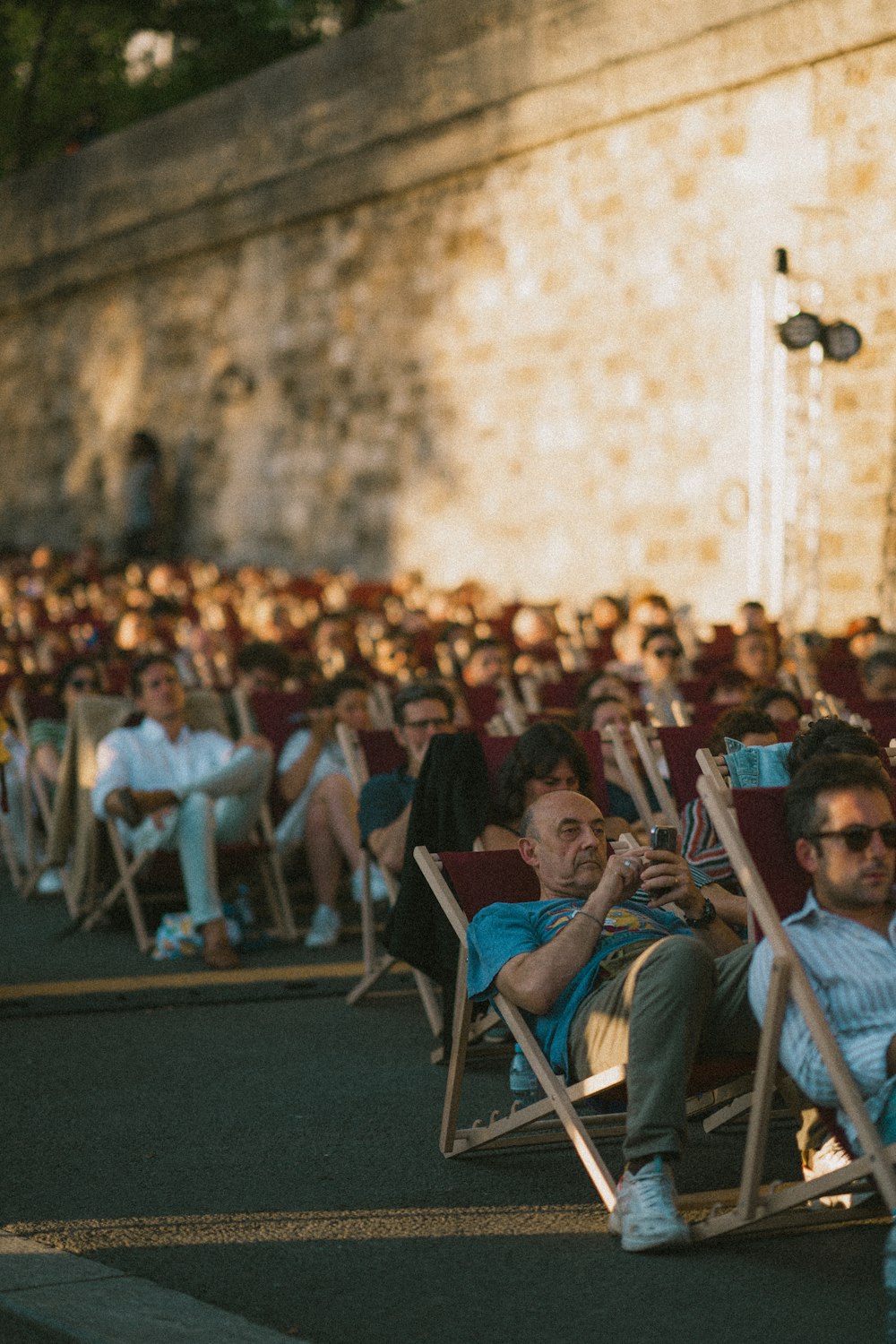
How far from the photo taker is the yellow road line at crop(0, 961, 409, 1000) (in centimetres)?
666

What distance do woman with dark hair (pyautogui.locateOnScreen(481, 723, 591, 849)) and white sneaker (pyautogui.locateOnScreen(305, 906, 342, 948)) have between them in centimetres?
235

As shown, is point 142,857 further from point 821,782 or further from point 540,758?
point 821,782

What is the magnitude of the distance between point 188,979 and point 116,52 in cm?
3416

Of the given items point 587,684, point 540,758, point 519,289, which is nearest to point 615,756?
point 540,758

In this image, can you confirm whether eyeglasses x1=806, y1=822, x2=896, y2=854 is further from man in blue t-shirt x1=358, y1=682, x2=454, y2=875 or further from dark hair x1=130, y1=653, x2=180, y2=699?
dark hair x1=130, y1=653, x2=180, y2=699

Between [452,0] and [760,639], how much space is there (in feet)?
30.6

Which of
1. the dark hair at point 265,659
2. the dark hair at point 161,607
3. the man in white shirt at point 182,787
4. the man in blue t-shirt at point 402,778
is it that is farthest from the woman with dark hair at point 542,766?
the dark hair at point 161,607

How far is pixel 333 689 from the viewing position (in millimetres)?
8352

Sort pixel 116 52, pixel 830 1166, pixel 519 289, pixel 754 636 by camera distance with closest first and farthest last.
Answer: pixel 830 1166, pixel 754 636, pixel 519 289, pixel 116 52

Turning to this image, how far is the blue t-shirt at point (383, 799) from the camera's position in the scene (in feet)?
22.1

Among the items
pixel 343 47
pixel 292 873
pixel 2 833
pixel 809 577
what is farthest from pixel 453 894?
pixel 343 47

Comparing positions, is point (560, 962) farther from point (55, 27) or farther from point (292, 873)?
point (55, 27)

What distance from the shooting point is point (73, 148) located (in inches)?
1060

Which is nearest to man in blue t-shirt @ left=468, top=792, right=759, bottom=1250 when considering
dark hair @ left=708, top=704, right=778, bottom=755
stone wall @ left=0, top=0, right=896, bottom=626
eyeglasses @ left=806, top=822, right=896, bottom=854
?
eyeglasses @ left=806, top=822, right=896, bottom=854
